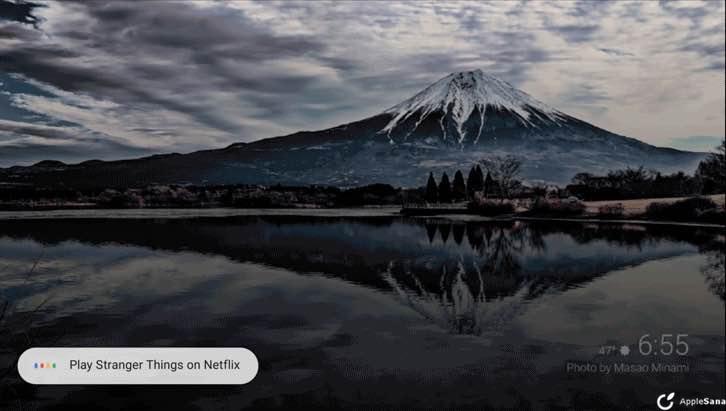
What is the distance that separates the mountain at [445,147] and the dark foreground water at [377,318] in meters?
23.1

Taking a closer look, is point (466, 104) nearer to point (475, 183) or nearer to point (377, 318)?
point (475, 183)

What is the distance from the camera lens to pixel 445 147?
6088 cm

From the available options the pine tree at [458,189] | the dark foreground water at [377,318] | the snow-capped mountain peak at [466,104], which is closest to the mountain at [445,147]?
the snow-capped mountain peak at [466,104]

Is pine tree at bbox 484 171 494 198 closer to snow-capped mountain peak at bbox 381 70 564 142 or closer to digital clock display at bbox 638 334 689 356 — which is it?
snow-capped mountain peak at bbox 381 70 564 142

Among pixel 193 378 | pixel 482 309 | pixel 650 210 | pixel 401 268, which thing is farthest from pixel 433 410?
pixel 650 210

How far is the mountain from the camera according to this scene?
52.7 m

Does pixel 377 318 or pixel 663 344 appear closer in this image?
pixel 663 344

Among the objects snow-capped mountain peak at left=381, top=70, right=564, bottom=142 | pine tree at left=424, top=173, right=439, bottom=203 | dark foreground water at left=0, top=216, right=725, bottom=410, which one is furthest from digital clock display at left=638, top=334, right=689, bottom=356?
snow-capped mountain peak at left=381, top=70, right=564, bottom=142

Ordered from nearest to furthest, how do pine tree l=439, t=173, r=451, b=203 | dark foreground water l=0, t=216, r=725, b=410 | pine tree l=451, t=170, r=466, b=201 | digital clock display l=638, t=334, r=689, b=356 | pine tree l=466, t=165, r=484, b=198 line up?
dark foreground water l=0, t=216, r=725, b=410 → digital clock display l=638, t=334, r=689, b=356 → pine tree l=466, t=165, r=484, b=198 → pine tree l=451, t=170, r=466, b=201 → pine tree l=439, t=173, r=451, b=203

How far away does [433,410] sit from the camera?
5.13 m

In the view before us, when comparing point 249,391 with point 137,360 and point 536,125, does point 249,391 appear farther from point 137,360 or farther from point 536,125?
point 536,125

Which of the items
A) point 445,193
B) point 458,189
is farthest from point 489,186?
point 445,193

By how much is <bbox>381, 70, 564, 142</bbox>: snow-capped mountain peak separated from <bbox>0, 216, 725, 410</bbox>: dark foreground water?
47.6m

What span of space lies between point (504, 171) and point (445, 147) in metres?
12.9
